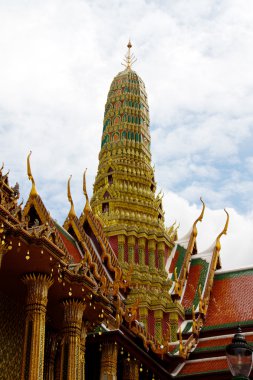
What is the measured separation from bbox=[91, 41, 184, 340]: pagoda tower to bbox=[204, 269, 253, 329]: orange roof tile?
1060 millimetres

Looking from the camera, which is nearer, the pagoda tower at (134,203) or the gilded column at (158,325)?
the gilded column at (158,325)

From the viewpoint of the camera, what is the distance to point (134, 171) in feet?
74.7

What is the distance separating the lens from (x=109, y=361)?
13.9m

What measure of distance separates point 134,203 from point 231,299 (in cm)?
416

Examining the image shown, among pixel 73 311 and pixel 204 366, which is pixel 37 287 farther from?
pixel 204 366

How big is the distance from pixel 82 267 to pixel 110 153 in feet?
39.3

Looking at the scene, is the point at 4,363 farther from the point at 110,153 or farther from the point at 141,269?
the point at 110,153

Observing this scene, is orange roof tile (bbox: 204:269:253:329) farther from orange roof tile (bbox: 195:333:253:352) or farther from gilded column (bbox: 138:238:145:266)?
gilded column (bbox: 138:238:145:266)

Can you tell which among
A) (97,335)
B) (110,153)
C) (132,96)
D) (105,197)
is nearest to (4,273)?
(97,335)

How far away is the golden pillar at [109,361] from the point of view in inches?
544

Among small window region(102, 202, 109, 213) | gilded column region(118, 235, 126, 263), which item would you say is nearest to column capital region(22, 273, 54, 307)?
gilded column region(118, 235, 126, 263)

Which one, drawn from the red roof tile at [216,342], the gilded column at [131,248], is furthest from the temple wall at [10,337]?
the gilded column at [131,248]

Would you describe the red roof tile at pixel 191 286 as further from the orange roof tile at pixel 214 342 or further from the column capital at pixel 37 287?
the column capital at pixel 37 287

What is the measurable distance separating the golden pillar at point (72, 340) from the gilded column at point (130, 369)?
3.00 metres
